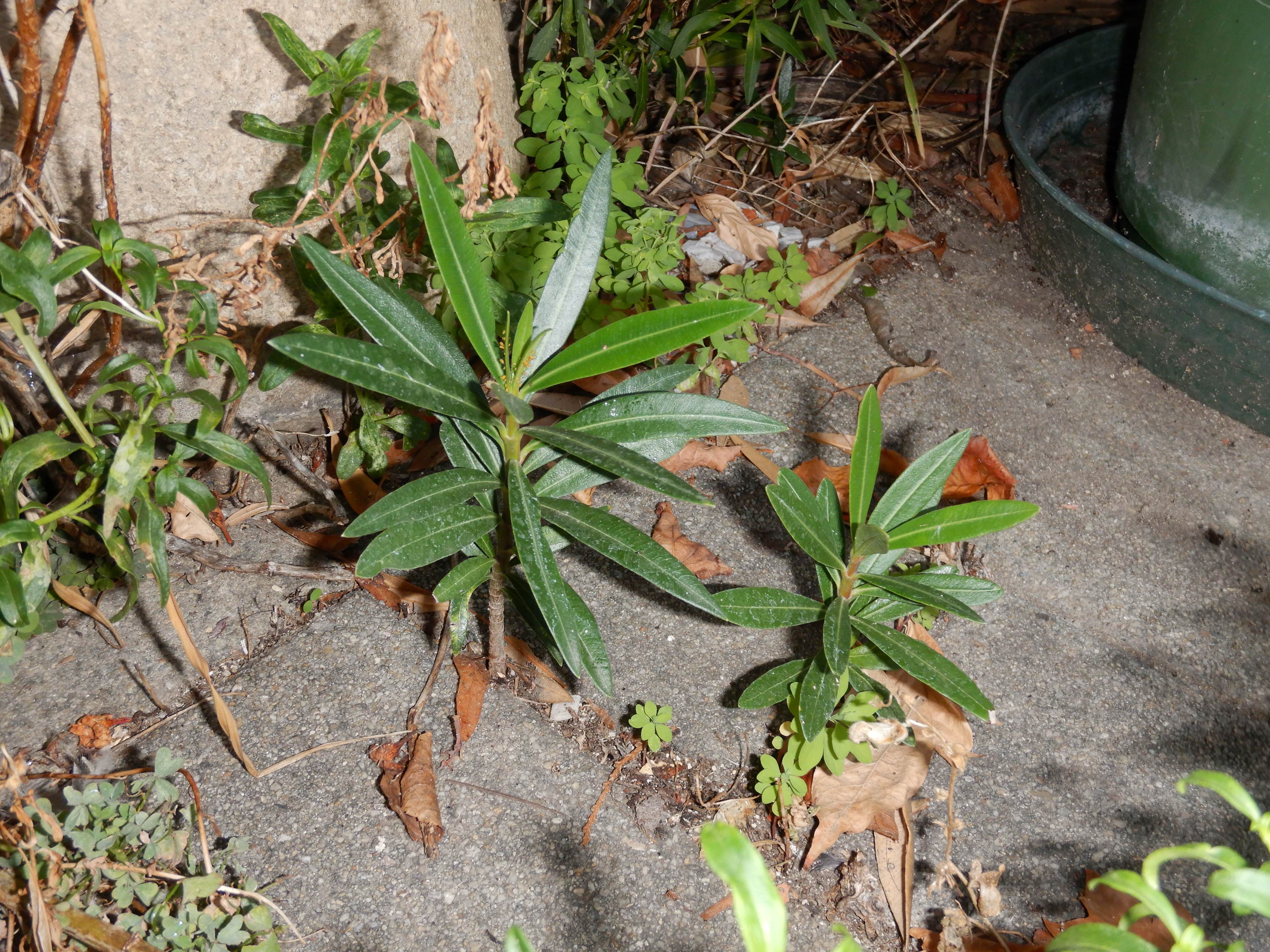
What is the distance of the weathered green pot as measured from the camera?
7.66 feet

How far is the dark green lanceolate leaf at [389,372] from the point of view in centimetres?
121

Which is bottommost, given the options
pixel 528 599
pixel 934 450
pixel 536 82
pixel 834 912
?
pixel 834 912

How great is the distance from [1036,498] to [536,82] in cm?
173

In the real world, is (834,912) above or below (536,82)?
below

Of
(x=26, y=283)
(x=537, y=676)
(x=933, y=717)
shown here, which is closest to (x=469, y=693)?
(x=537, y=676)

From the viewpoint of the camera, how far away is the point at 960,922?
5.25 ft

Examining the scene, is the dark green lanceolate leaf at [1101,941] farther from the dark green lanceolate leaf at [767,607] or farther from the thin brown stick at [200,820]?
the thin brown stick at [200,820]

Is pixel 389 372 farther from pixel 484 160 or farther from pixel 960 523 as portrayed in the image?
pixel 960 523

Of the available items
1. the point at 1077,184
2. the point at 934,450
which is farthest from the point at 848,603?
the point at 1077,184

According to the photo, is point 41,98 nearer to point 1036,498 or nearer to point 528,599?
point 528,599

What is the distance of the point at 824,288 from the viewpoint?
278cm

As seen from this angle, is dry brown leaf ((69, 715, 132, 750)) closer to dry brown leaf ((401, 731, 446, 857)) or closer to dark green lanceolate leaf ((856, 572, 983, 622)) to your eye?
dry brown leaf ((401, 731, 446, 857))

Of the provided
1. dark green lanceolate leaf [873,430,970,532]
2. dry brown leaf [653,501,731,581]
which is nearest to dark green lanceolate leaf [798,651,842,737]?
dark green lanceolate leaf [873,430,970,532]

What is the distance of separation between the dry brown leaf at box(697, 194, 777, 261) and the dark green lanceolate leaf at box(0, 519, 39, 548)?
6.98 feet
